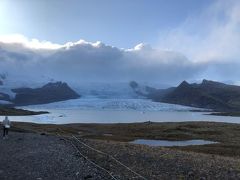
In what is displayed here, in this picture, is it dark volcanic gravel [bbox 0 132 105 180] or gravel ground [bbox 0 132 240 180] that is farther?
gravel ground [bbox 0 132 240 180]

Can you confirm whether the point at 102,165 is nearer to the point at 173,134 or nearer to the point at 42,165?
the point at 42,165

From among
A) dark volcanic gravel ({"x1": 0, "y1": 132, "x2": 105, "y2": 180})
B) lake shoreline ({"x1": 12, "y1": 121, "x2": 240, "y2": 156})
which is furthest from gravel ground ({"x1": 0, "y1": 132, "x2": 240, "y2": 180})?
lake shoreline ({"x1": 12, "y1": 121, "x2": 240, "y2": 156})

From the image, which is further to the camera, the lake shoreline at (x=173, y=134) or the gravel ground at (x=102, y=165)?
the lake shoreline at (x=173, y=134)

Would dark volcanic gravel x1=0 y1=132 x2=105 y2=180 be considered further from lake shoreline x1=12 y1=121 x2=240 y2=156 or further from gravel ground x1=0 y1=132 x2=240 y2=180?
lake shoreline x1=12 y1=121 x2=240 y2=156

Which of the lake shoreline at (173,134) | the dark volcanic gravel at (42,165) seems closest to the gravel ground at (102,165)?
the dark volcanic gravel at (42,165)

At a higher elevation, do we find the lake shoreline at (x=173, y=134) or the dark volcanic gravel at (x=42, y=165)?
the lake shoreline at (x=173, y=134)

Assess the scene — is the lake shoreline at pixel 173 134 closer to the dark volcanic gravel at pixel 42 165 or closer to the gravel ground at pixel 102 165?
the gravel ground at pixel 102 165

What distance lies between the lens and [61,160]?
1027 inches

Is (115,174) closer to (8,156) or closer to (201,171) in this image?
(201,171)

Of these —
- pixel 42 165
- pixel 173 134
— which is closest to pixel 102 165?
pixel 42 165

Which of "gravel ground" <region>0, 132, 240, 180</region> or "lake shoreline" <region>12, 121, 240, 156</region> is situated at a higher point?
"lake shoreline" <region>12, 121, 240, 156</region>

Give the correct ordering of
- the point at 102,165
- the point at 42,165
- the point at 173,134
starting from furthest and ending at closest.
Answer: the point at 173,134, the point at 102,165, the point at 42,165

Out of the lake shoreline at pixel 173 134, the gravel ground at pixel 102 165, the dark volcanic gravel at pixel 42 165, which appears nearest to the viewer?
the dark volcanic gravel at pixel 42 165

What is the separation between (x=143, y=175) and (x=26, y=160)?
807 cm
